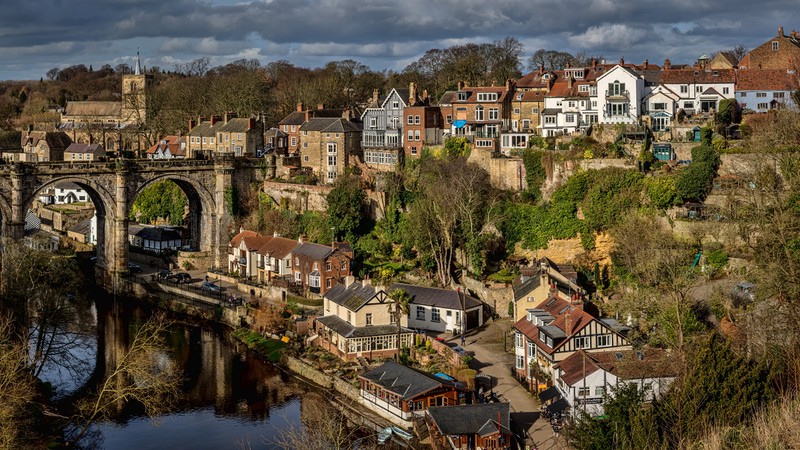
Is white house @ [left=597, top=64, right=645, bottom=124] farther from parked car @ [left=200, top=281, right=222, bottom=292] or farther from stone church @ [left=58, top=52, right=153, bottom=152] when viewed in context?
stone church @ [left=58, top=52, right=153, bottom=152]

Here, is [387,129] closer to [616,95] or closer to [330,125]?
[330,125]

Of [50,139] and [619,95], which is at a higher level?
[619,95]

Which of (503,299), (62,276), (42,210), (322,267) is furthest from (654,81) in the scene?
(42,210)

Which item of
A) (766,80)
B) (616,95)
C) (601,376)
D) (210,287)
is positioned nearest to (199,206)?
(210,287)

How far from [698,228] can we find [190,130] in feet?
145

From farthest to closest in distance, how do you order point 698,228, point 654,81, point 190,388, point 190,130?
point 190,130
point 654,81
point 698,228
point 190,388

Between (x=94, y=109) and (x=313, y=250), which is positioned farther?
(x=94, y=109)

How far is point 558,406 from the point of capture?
3478 cm

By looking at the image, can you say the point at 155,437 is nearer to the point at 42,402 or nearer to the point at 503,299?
the point at 42,402

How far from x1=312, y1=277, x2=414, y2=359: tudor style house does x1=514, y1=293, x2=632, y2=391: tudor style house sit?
20.9 feet

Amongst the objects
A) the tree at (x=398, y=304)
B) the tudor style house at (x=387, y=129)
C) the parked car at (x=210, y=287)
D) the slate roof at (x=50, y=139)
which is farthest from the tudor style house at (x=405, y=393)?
the slate roof at (x=50, y=139)

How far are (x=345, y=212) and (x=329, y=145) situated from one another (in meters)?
8.88

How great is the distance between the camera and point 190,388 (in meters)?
41.8

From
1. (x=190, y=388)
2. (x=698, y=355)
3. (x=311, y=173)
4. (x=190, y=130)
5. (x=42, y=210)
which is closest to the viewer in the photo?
(x=698, y=355)
